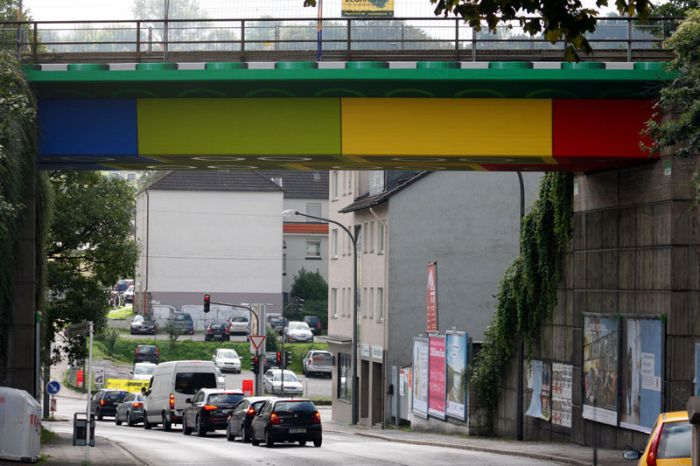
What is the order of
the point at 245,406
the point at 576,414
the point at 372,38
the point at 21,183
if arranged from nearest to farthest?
the point at 21,183, the point at 372,38, the point at 576,414, the point at 245,406

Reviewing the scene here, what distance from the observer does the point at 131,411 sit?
179ft

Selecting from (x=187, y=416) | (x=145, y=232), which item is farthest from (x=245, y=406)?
(x=145, y=232)

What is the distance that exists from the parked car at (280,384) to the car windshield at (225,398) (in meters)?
29.6

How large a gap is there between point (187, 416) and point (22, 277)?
2050 centimetres

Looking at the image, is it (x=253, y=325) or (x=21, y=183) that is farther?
(x=253, y=325)

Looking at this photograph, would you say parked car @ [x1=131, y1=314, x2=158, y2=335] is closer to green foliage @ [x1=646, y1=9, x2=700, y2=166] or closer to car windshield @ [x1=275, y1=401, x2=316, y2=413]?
car windshield @ [x1=275, y1=401, x2=316, y2=413]

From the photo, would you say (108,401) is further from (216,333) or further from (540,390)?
(540,390)

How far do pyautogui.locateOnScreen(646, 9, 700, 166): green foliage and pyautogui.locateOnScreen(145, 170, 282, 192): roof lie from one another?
82.9 meters

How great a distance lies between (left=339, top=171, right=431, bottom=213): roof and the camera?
2143 inches

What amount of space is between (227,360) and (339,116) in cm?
5947

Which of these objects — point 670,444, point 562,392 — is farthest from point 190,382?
point 670,444

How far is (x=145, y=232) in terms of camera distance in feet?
347

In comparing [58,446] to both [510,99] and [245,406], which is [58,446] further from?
[510,99]

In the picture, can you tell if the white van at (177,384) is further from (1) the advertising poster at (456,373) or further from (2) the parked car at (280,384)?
(2) the parked car at (280,384)
